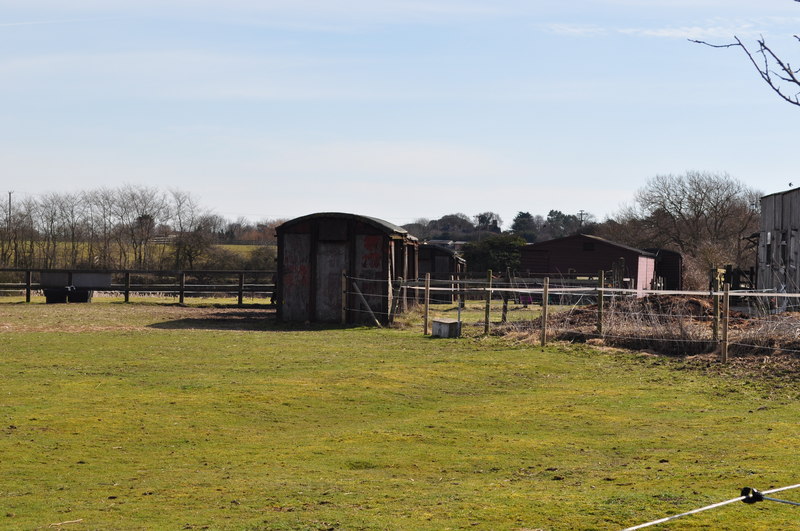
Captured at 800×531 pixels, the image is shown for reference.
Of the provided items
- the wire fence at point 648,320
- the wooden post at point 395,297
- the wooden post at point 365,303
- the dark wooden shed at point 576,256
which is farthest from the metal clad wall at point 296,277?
the dark wooden shed at point 576,256

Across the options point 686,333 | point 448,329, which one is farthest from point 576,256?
point 686,333

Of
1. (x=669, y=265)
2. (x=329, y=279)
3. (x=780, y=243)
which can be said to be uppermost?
(x=780, y=243)

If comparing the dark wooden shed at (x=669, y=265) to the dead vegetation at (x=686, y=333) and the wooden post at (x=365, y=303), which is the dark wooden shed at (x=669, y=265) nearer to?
the dead vegetation at (x=686, y=333)

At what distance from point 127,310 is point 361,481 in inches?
1007

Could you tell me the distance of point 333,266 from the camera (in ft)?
95.7

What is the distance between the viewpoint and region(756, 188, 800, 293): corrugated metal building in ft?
103

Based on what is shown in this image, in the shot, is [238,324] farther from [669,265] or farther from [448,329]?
[669,265]

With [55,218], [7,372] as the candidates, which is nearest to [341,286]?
[7,372]

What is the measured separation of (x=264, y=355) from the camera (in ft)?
62.8

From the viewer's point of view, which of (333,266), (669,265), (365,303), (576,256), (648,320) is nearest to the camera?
(648,320)

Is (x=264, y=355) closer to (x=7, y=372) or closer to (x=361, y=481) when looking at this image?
(x=7, y=372)

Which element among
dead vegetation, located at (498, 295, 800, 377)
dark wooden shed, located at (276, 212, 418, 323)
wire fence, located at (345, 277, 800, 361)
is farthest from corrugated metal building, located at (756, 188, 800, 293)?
dark wooden shed, located at (276, 212, 418, 323)

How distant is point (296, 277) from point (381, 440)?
19.1 meters

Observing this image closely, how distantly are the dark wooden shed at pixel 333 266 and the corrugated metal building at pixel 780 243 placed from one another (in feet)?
42.2
